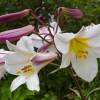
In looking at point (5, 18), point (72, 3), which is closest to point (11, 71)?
point (5, 18)

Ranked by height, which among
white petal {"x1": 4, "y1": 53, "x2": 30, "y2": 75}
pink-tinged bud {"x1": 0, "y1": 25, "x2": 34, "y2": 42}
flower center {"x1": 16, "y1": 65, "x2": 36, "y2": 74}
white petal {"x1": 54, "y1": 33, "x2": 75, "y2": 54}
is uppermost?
white petal {"x1": 54, "y1": 33, "x2": 75, "y2": 54}

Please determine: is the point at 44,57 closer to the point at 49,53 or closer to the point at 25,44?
the point at 49,53

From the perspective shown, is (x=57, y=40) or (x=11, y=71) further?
(x=11, y=71)

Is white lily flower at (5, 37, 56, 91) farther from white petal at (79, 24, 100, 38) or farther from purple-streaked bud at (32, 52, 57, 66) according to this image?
white petal at (79, 24, 100, 38)

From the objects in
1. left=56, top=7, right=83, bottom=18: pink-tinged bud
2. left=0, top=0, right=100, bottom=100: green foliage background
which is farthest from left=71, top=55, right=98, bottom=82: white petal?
left=0, top=0, right=100, bottom=100: green foliage background

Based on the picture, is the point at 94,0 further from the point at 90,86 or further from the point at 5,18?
the point at 5,18

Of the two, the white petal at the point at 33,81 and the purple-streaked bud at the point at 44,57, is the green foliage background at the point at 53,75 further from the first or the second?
the purple-streaked bud at the point at 44,57

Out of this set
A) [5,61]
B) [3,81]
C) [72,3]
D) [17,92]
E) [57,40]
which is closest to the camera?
[57,40]
